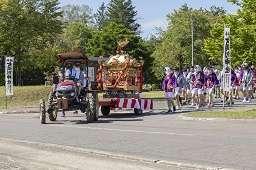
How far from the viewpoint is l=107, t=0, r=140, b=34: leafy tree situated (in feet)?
339

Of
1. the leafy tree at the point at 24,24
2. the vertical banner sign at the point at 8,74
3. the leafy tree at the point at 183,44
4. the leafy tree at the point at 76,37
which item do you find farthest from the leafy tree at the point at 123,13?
the vertical banner sign at the point at 8,74

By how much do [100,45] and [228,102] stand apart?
41.7 m

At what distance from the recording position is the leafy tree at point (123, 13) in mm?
103312

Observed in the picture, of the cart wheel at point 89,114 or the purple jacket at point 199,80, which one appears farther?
the purple jacket at point 199,80

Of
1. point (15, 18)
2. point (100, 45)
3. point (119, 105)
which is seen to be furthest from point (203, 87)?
point (100, 45)

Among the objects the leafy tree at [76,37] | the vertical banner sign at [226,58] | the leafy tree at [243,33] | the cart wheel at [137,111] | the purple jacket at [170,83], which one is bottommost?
the cart wheel at [137,111]

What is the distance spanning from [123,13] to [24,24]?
198 ft

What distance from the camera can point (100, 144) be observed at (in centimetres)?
1256

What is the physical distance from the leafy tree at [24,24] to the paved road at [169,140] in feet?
93.0

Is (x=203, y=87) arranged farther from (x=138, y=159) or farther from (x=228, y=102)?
(x=138, y=159)

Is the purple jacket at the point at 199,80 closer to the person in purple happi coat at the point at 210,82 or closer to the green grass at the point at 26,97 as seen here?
the person in purple happi coat at the point at 210,82

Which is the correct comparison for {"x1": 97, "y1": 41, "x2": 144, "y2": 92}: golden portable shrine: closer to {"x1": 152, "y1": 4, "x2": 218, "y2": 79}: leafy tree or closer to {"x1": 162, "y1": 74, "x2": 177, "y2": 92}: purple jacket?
{"x1": 162, "y1": 74, "x2": 177, "y2": 92}: purple jacket

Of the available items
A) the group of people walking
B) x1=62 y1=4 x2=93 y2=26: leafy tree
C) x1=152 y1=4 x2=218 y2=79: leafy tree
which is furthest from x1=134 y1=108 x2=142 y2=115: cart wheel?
x1=62 y1=4 x2=93 y2=26: leafy tree

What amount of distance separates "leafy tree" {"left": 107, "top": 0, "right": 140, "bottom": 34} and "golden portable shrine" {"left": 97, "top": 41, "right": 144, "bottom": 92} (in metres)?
77.9
